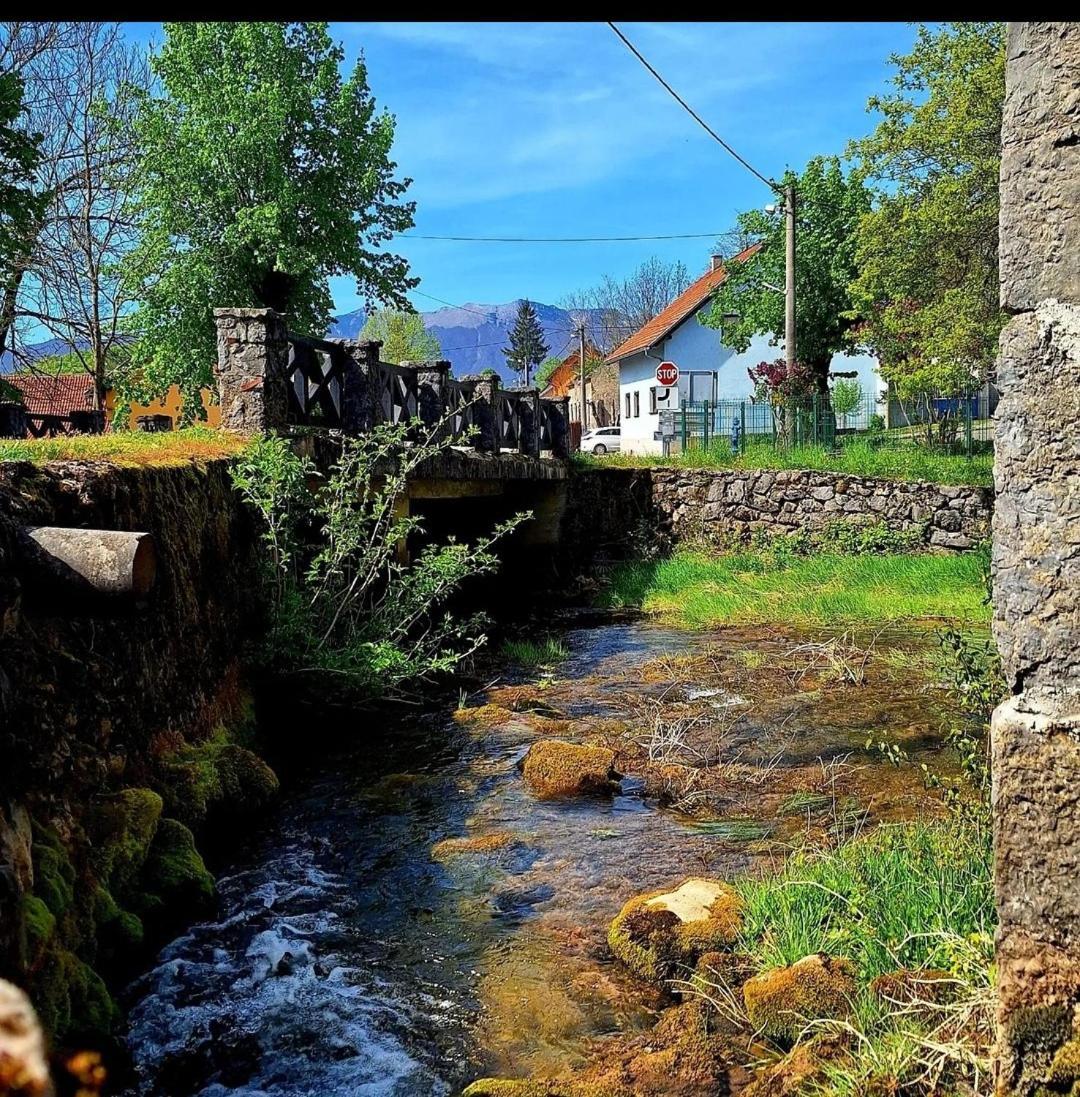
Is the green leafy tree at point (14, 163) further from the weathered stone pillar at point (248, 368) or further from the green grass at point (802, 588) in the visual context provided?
the green grass at point (802, 588)

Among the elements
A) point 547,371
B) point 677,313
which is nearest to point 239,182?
point 677,313

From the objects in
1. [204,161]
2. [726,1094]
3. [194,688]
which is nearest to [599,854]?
[726,1094]

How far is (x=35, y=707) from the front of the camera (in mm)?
4395

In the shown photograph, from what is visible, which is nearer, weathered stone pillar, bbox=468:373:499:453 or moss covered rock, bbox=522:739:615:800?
moss covered rock, bbox=522:739:615:800

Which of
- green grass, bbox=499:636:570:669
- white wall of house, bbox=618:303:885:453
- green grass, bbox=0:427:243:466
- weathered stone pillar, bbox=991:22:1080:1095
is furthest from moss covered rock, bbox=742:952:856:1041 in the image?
white wall of house, bbox=618:303:885:453

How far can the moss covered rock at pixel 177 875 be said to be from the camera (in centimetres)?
504

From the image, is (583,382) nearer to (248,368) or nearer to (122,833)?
(248,368)

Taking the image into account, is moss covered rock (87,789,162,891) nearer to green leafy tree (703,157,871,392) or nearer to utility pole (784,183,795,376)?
utility pole (784,183,795,376)

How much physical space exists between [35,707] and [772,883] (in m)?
3.07

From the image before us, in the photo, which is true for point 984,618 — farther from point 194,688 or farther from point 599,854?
point 194,688

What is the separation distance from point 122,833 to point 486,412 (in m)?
10.8

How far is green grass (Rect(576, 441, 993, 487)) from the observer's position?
18734 millimetres

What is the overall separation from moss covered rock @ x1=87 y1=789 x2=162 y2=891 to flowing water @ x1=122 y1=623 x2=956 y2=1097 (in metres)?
0.41

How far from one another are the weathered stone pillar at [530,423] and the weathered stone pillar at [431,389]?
13.8 feet
